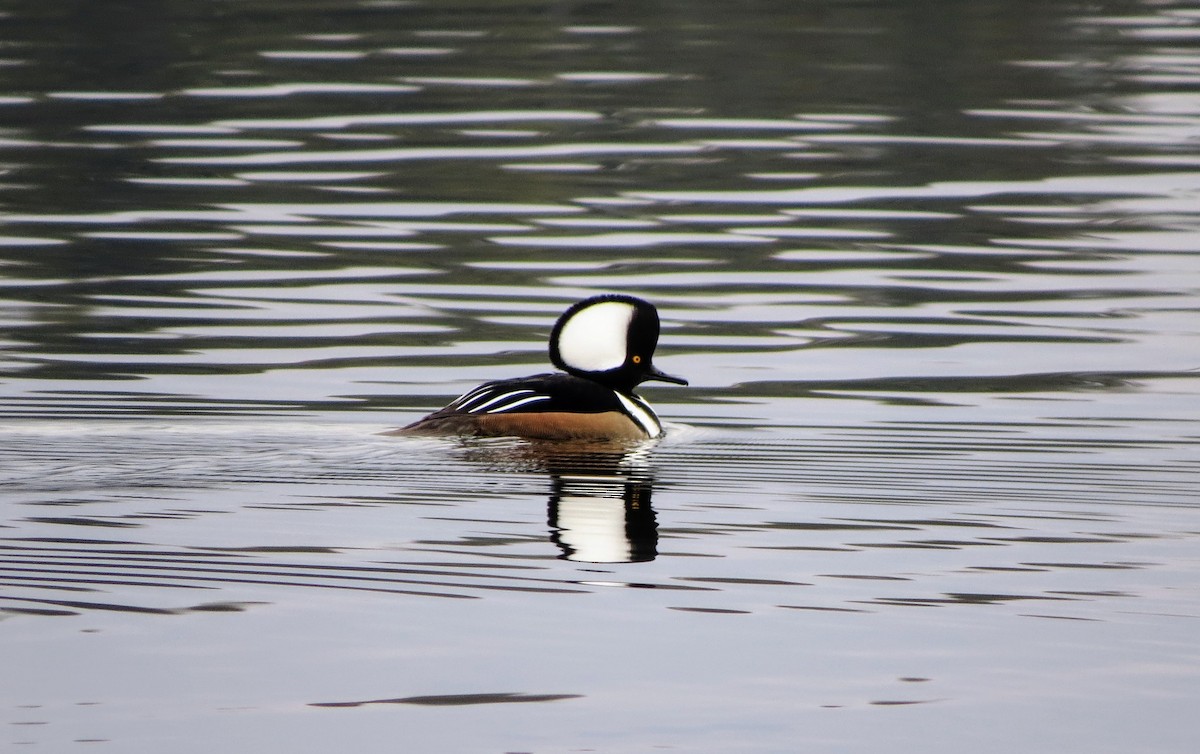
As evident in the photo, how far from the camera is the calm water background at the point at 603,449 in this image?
5.86 meters

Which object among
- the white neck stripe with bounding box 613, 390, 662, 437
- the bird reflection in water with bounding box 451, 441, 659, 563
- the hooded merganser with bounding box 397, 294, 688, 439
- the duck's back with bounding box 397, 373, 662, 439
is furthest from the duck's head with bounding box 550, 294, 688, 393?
the bird reflection in water with bounding box 451, 441, 659, 563

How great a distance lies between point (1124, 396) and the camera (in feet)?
35.9

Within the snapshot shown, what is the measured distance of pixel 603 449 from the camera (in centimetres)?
958

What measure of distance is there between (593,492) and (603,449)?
3.77 feet

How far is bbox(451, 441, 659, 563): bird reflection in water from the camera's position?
7359 millimetres

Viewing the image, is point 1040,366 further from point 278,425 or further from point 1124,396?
point 278,425

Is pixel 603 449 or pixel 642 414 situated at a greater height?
pixel 642 414

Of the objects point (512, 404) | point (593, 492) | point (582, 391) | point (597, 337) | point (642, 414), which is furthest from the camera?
point (597, 337)

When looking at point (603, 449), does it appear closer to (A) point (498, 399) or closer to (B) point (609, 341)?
(A) point (498, 399)

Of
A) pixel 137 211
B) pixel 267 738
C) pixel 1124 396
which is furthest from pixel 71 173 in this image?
pixel 267 738

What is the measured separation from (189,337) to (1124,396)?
5338 mm

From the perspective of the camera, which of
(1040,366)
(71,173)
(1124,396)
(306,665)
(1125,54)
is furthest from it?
(1125,54)

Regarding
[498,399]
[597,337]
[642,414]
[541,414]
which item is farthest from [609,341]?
[498,399]

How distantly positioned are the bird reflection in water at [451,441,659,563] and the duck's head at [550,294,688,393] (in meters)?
0.55
